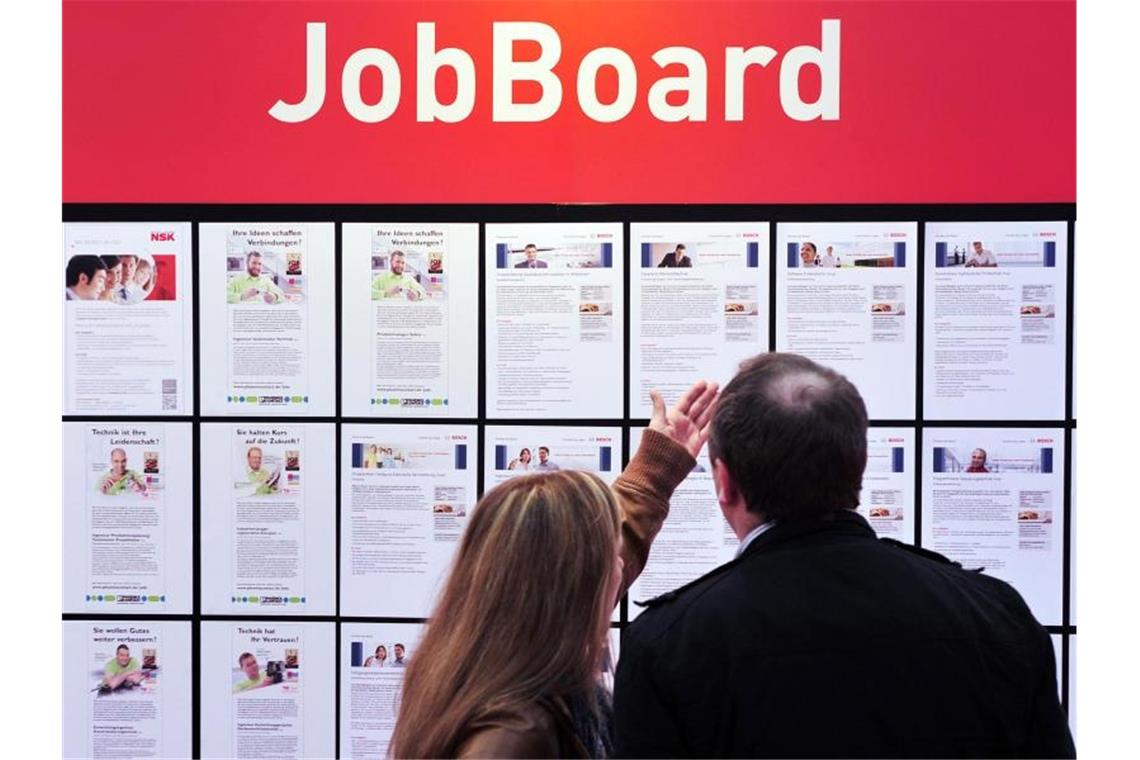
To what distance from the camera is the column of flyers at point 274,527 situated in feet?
9.68

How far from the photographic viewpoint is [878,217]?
2.87 m

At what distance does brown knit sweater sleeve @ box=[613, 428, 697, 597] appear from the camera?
2.11 meters

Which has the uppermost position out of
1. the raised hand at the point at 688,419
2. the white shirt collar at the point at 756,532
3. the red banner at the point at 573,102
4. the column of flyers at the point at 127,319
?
the red banner at the point at 573,102

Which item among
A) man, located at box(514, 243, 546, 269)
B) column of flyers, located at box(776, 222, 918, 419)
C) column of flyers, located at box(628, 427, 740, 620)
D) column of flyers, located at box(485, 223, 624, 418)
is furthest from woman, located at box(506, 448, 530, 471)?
column of flyers, located at box(776, 222, 918, 419)

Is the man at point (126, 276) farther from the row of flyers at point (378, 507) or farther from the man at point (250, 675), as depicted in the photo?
the man at point (250, 675)

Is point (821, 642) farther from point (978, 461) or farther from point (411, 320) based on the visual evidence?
point (411, 320)

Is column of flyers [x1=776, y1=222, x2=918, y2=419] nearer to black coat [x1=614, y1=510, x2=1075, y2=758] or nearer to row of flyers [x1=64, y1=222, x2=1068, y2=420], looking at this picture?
row of flyers [x1=64, y1=222, x2=1068, y2=420]

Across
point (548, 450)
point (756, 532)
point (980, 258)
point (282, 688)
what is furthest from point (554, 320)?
point (756, 532)

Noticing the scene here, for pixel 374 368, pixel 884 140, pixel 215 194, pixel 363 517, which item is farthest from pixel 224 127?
pixel 884 140

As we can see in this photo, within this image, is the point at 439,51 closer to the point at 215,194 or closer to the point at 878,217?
the point at 215,194

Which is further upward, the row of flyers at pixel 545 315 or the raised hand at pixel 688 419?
the row of flyers at pixel 545 315

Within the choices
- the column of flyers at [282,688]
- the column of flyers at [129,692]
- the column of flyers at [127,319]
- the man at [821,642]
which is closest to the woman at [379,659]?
the column of flyers at [282,688]

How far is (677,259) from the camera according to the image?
114 inches

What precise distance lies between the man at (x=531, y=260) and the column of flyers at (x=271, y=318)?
539 mm
